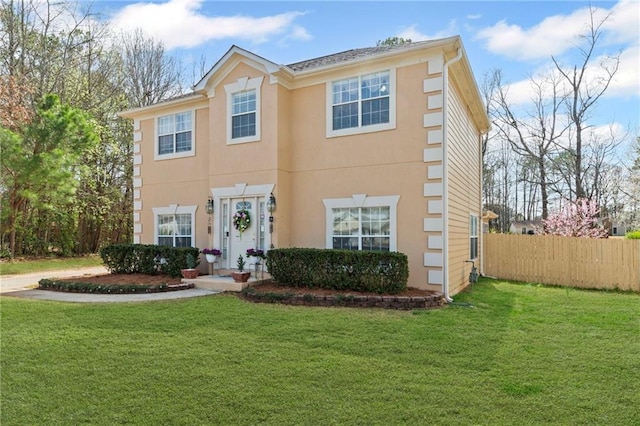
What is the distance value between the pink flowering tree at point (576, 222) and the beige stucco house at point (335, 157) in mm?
9495

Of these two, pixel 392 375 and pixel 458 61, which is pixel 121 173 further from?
pixel 392 375

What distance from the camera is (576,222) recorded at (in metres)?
19.7

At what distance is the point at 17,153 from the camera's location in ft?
47.8

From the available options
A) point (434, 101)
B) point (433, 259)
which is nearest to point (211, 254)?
point (433, 259)

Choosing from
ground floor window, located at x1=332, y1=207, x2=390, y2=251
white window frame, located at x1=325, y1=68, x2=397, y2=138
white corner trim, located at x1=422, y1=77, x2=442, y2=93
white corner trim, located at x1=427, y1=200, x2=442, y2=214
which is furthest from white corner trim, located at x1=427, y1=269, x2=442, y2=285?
white corner trim, located at x1=422, y1=77, x2=442, y2=93

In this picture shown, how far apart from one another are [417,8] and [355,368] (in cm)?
902

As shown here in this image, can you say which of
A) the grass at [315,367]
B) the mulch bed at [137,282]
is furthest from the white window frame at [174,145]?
the grass at [315,367]

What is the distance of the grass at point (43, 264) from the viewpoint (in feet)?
49.0

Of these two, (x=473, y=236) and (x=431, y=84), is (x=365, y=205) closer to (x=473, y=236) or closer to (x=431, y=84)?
(x=431, y=84)

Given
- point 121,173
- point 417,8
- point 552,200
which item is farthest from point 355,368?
point 552,200

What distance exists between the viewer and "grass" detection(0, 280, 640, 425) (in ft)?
11.4

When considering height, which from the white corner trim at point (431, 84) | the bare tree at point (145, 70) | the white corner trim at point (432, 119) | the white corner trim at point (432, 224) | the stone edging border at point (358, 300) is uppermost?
the bare tree at point (145, 70)

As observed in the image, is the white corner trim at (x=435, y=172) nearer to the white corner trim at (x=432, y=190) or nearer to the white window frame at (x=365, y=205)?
the white corner trim at (x=432, y=190)

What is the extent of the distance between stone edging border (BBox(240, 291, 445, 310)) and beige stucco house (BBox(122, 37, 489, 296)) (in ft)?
3.86
